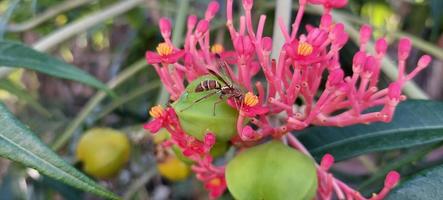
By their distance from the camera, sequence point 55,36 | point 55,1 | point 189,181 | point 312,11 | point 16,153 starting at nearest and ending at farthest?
point 16,153 → point 55,36 → point 312,11 → point 55,1 → point 189,181

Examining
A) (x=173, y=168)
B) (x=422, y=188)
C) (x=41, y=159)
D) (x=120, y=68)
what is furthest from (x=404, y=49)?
(x=120, y=68)

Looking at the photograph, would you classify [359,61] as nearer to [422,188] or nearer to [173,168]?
[422,188]

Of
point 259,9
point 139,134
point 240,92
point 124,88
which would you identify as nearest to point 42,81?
point 124,88

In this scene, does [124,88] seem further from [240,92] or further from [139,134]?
[240,92]

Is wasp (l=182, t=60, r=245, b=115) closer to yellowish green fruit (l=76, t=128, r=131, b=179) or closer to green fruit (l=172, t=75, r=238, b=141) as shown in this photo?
green fruit (l=172, t=75, r=238, b=141)

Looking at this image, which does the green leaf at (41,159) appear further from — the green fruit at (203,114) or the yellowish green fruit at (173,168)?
the yellowish green fruit at (173,168)
